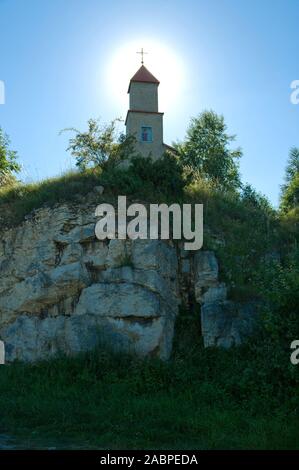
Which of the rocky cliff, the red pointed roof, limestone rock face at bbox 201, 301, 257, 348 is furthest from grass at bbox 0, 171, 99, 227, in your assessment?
the red pointed roof

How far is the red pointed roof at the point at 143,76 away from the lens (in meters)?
26.4

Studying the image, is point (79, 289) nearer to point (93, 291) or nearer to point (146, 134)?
point (93, 291)

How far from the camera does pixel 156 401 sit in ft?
29.0

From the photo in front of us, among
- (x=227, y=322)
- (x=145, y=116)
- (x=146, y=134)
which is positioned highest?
(x=145, y=116)

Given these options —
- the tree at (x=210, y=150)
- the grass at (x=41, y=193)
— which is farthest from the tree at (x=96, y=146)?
the tree at (x=210, y=150)

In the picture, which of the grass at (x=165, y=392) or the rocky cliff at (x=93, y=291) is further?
the rocky cliff at (x=93, y=291)

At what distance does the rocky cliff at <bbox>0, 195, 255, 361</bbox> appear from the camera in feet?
36.5

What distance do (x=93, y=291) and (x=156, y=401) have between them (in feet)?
11.6

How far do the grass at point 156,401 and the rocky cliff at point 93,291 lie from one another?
1.71 feet

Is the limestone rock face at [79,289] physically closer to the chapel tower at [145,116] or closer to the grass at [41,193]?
the grass at [41,193]

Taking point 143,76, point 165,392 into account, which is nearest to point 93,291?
point 165,392

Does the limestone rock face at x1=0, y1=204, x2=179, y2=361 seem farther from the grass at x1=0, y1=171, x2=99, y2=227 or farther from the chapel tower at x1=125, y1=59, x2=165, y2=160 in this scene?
the chapel tower at x1=125, y1=59, x2=165, y2=160

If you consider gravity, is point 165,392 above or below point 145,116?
below

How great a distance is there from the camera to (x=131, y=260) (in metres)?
12.1
